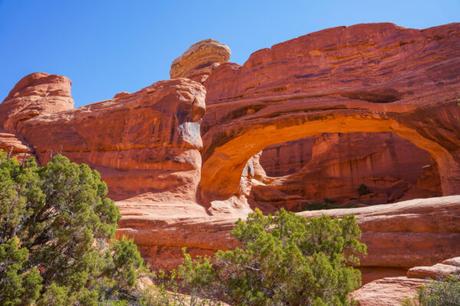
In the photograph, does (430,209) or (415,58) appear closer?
(430,209)

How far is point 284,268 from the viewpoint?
5.35 m

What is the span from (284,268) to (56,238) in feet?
12.5

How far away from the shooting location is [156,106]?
54.3ft

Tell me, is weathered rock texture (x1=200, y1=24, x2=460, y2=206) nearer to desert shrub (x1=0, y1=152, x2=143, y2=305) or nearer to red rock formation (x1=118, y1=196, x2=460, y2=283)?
red rock formation (x1=118, y1=196, x2=460, y2=283)

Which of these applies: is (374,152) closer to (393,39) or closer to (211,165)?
(393,39)

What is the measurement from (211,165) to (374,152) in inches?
575

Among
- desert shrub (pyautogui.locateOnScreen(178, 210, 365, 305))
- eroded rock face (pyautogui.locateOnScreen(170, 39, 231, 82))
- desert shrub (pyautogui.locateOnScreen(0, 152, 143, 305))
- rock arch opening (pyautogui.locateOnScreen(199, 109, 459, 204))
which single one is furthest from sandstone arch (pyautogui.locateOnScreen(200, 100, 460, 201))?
eroded rock face (pyautogui.locateOnScreen(170, 39, 231, 82))

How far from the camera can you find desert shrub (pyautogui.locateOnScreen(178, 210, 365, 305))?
5227 millimetres

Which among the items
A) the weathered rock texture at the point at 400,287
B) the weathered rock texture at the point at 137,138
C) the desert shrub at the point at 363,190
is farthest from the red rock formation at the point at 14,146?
the desert shrub at the point at 363,190

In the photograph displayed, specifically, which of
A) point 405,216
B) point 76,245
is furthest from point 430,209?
point 76,245

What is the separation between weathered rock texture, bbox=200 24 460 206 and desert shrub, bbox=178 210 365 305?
10.2 meters

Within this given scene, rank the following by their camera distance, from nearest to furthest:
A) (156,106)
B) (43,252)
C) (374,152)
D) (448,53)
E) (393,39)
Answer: (43,252)
(156,106)
(448,53)
(393,39)
(374,152)

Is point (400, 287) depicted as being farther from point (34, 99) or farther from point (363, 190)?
point (363, 190)

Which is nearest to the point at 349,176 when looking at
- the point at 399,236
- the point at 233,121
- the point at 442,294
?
the point at 233,121
